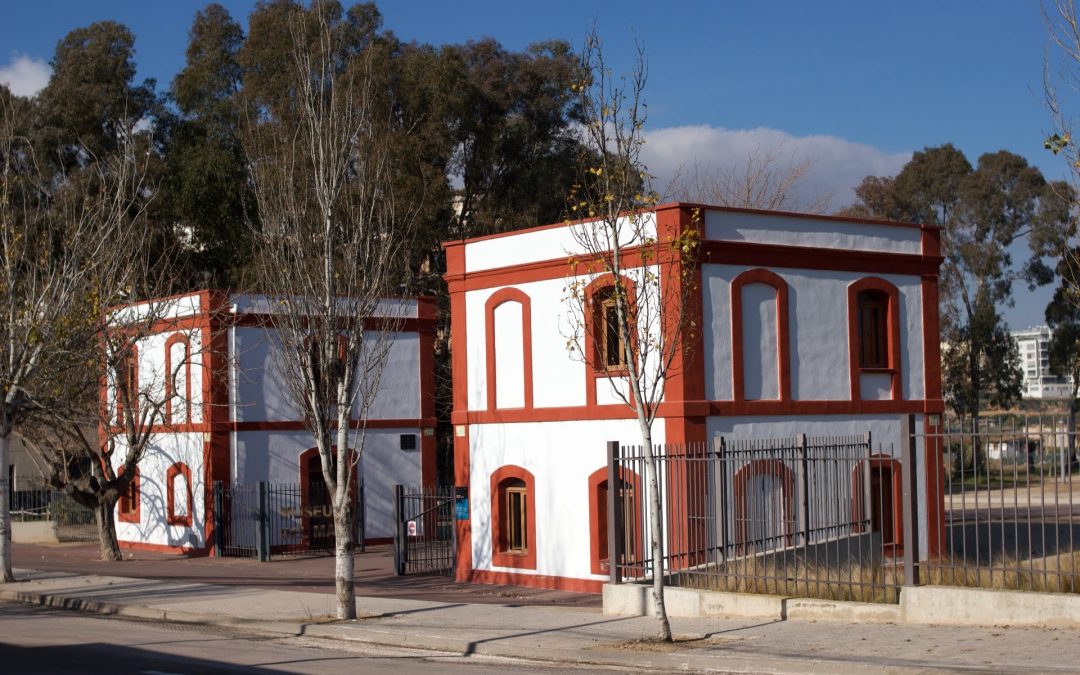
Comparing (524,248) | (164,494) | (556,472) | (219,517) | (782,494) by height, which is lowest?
(219,517)

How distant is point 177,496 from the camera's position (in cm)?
3244

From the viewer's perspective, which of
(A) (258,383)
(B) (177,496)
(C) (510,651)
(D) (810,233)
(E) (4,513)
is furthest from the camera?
(B) (177,496)

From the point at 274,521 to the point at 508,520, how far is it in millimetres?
9134

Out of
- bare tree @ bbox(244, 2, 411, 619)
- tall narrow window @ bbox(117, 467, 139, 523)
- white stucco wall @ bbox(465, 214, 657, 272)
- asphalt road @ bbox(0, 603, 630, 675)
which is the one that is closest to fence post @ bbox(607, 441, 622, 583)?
asphalt road @ bbox(0, 603, 630, 675)

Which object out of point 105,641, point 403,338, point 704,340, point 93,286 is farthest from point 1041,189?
point 105,641

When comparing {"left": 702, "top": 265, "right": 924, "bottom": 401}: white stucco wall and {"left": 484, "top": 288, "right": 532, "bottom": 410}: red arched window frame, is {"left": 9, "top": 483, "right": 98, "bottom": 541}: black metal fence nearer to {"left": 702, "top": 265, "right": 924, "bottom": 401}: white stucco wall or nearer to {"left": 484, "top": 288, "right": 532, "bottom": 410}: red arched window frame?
{"left": 484, "top": 288, "right": 532, "bottom": 410}: red arched window frame

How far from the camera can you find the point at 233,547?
3081cm

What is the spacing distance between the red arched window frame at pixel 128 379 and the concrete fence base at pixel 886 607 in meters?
13.9

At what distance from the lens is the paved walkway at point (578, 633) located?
1166 cm

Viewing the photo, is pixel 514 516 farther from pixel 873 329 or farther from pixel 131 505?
pixel 131 505

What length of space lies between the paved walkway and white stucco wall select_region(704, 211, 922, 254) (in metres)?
7.25

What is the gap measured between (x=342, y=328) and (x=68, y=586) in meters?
8.21

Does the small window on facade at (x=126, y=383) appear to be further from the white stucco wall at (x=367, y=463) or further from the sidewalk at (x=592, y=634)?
the sidewalk at (x=592, y=634)

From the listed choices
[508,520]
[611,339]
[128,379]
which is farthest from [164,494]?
[611,339]
